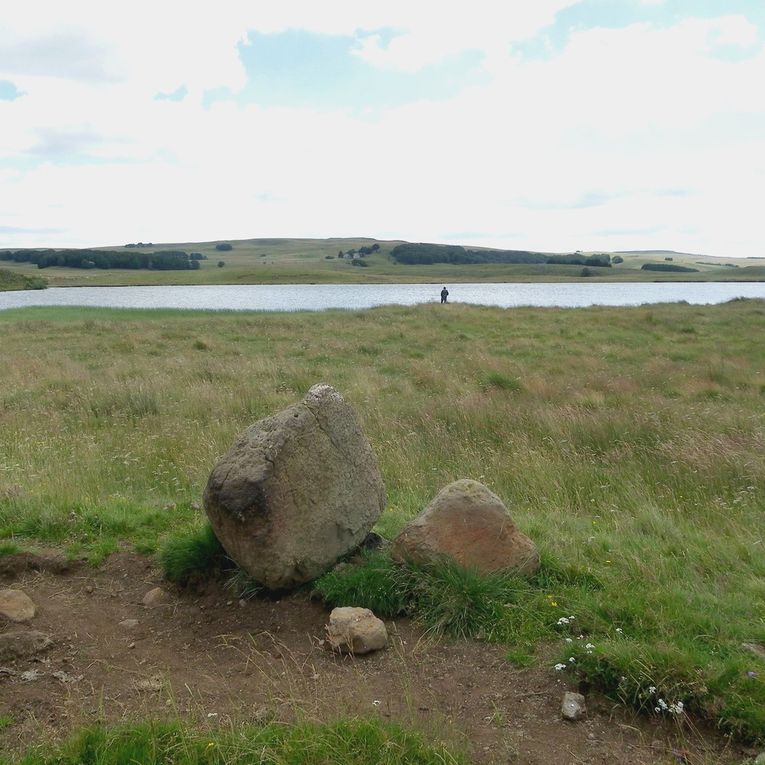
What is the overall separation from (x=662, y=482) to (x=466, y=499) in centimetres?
387

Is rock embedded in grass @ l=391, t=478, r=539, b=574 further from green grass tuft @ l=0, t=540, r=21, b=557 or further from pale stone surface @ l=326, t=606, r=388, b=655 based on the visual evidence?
green grass tuft @ l=0, t=540, r=21, b=557

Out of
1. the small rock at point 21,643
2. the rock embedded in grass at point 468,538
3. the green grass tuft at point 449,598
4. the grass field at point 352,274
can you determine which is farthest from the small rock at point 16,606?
the grass field at point 352,274

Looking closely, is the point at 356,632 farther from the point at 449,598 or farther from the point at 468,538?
the point at 468,538

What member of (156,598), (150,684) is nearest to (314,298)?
(156,598)

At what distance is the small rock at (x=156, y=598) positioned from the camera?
5.36 m

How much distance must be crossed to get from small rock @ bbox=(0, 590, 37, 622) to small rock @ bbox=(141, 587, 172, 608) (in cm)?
79

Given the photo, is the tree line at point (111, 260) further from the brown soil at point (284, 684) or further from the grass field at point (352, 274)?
the brown soil at point (284, 684)

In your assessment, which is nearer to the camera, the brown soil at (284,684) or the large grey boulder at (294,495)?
the brown soil at (284,684)

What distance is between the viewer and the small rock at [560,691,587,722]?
3814 millimetres

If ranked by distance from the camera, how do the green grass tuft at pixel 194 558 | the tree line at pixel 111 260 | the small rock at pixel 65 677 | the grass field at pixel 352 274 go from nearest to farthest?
the small rock at pixel 65 677, the green grass tuft at pixel 194 558, the grass field at pixel 352 274, the tree line at pixel 111 260

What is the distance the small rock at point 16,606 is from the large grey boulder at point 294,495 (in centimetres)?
141

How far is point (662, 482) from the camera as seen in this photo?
8.09 metres

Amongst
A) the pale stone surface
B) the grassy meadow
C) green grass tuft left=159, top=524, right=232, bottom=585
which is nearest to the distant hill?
the grassy meadow

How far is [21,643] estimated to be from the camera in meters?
4.48
